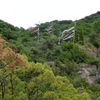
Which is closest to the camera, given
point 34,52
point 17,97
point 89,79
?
point 17,97

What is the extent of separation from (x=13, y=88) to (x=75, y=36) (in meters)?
32.2

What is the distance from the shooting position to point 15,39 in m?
50.8

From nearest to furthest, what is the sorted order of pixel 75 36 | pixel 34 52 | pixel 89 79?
pixel 89 79 < pixel 34 52 < pixel 75 36

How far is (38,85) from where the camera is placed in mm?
18359

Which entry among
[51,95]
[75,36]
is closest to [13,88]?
[51,95]

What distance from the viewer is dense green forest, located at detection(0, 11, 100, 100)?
59.3ft

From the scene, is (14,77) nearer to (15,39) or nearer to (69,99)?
(69,99)

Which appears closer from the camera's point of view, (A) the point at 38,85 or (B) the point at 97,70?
(A) the point at 38,85

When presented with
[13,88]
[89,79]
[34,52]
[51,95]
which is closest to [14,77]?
[13,88]

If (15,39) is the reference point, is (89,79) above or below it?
below

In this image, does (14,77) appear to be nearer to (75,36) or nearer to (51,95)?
(51,95)

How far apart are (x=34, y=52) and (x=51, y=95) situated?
2603cm

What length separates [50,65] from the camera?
40156 mm

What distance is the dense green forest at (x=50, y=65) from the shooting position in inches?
712
